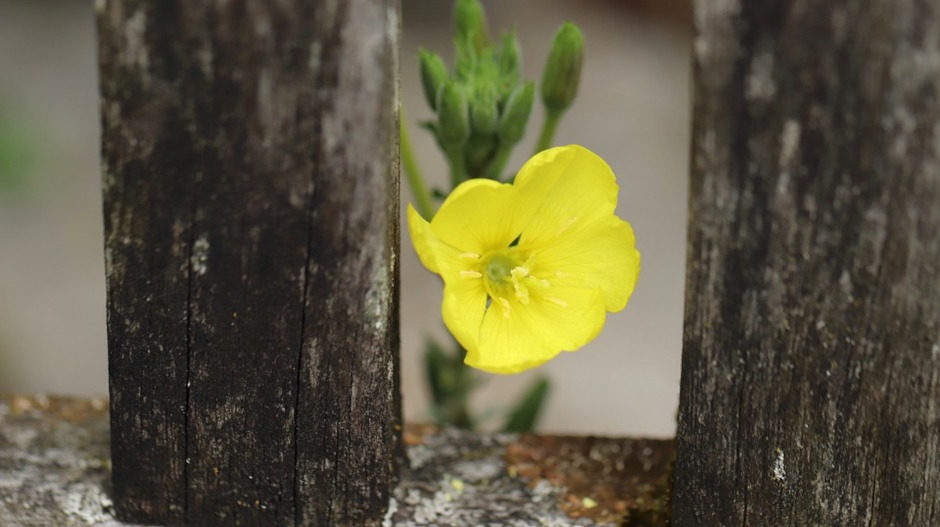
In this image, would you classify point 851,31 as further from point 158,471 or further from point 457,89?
point 158,471

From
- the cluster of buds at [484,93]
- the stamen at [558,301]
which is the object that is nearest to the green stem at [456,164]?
the cluster of buds at [484,93]

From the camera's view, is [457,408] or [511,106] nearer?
[511,106]

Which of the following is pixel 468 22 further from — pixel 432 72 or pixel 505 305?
pixel 505 305

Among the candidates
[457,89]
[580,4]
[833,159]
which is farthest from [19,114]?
[833,159]

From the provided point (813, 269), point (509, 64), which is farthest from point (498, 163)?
point (813, 269)

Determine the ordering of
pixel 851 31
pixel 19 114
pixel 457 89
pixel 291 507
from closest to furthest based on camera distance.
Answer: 1. pixel 851 31
2. pixel 291 507
3. pixel 457 89
4. pixel 19 114

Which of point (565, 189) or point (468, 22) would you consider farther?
point (468, 22)
